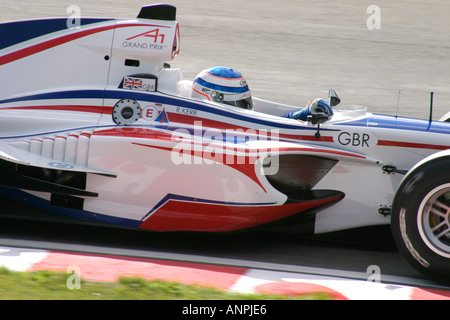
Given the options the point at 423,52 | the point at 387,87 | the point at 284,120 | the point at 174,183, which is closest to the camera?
the point at 174,183

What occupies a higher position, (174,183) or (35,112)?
(35,112)

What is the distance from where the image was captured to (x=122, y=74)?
5.23 m

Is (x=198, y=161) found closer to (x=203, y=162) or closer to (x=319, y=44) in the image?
(x=203, y=162)

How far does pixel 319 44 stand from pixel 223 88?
6.31 metres

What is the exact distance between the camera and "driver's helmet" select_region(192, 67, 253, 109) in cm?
516

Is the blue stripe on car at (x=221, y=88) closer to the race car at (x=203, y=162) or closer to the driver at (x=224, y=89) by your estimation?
the driver at (x=224, y=89)

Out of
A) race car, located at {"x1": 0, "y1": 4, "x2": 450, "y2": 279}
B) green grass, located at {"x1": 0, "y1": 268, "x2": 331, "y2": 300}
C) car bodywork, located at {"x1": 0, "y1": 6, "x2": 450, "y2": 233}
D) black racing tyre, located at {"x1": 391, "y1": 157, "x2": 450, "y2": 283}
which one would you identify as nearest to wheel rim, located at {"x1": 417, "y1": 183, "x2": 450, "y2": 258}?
black racing tyre, located at {"x1": 391, "y1": 157, "x2": 450, "y2": 283}

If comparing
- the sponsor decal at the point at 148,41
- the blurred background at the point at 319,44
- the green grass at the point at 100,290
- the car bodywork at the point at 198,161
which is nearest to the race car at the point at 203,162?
the car bodywork at the point at 198,161

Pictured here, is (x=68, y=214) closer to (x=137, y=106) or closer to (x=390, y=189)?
(x=137, y=106)

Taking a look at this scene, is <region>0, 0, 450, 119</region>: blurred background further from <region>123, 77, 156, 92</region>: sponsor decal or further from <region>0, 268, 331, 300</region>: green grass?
<region>0, 268, 331, 300</region>: green grass

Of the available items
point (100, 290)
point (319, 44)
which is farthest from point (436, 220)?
point (319, 44)

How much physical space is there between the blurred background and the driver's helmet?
11.3ft

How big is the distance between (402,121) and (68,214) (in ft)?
8.26
